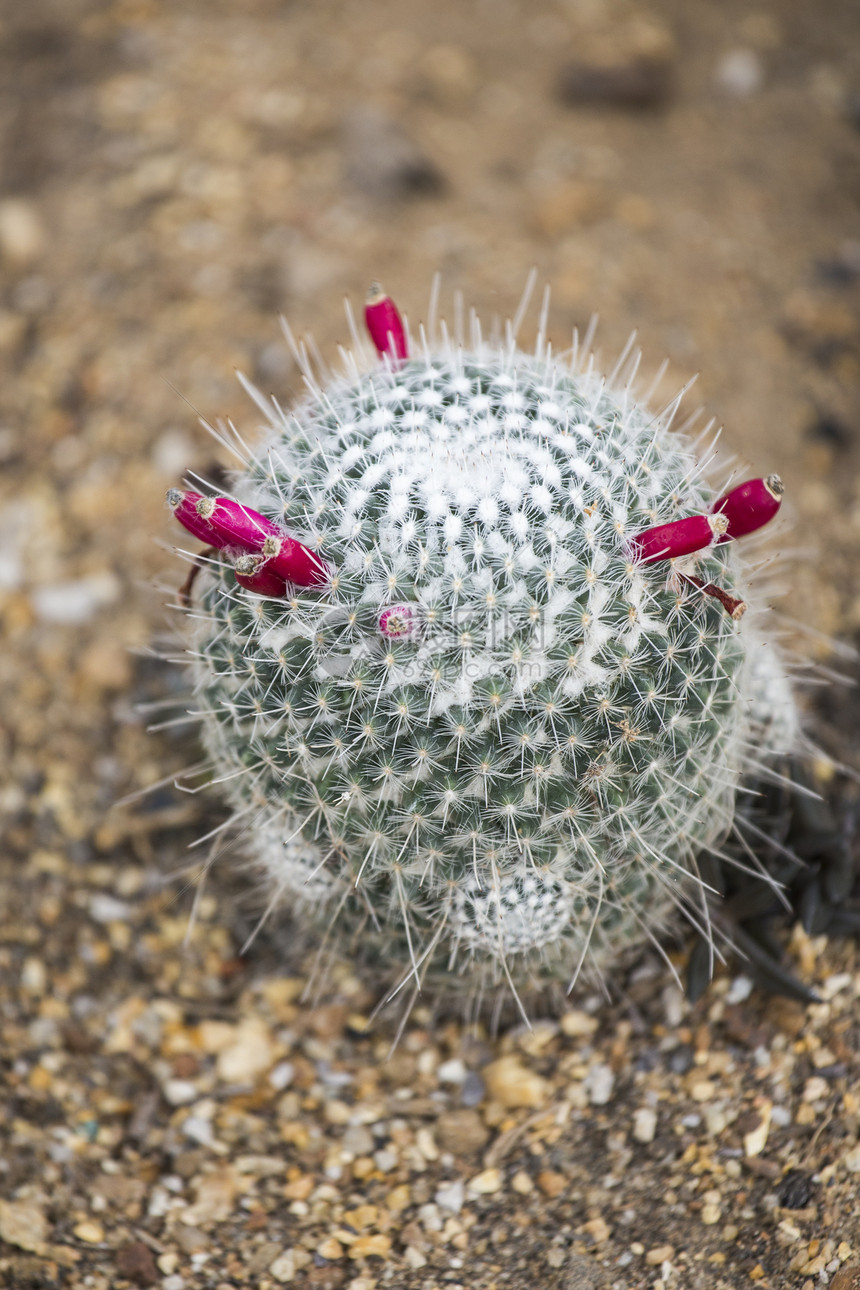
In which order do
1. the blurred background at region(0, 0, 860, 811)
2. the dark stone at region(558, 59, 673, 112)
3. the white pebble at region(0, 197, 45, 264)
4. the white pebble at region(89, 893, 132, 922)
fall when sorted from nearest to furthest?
the white pebble at region(89, 893, 132, 922), the blurred background at region(0, 0, 860, 811), the white pebble at region(0, 197, 45, 264), the dark stone at region(558, 59, 673, 112)

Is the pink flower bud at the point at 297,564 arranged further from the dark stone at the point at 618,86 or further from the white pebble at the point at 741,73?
the white pebble at the point at 741,73

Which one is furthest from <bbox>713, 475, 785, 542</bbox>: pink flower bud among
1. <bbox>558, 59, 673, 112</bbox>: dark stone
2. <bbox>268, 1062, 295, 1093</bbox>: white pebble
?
<bbox>558, 59, 673, 112</bbox>: dark stone

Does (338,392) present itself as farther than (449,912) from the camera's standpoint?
Yes

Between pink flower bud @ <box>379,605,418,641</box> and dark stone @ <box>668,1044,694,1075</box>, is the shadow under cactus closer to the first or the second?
dark stone @ <box>668,1044,694,1075</box>

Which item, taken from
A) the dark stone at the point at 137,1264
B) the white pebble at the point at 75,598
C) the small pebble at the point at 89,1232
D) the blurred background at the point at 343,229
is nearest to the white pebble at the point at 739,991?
the blurred background at the point at 343,229

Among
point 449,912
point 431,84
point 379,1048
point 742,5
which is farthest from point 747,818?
point 742,5

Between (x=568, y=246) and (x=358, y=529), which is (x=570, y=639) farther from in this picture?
(x=568, y=246)

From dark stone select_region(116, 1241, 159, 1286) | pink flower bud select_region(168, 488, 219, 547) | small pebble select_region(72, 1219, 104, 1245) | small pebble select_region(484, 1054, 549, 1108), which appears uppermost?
pink flower bud select_region(168, 488, 219, 547)
